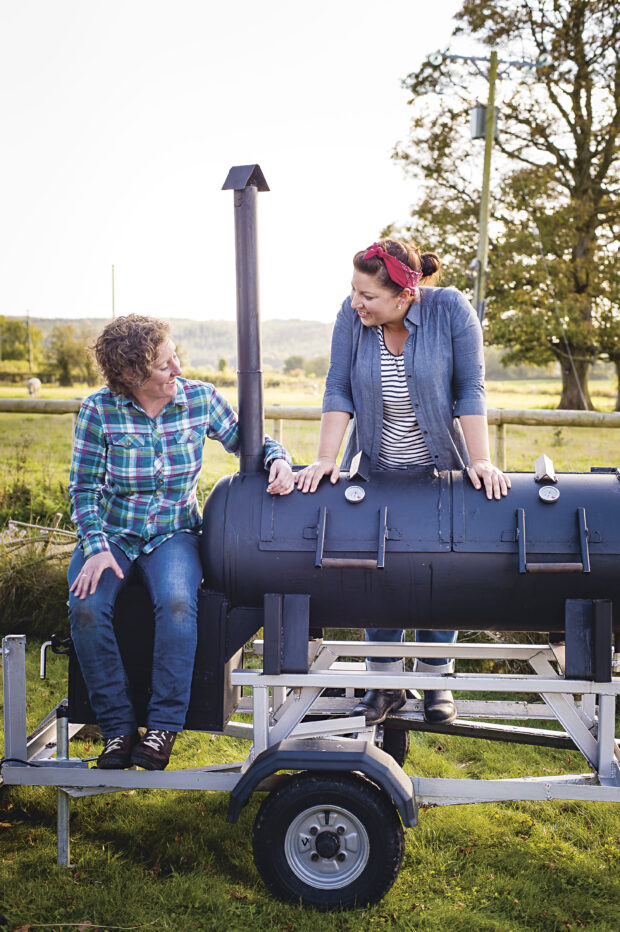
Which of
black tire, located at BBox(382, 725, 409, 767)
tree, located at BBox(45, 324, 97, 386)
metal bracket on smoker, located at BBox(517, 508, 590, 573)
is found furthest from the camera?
tree, located at BBox(45, 324, 97, 386)

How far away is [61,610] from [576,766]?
347cm

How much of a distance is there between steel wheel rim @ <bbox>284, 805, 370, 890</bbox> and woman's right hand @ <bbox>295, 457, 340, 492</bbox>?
3.56 feet

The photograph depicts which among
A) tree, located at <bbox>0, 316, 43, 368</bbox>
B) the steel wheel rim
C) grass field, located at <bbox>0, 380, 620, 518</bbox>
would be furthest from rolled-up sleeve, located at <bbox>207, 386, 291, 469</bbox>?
tree, located at <bbox>0, 316, 43, 368</bbox>

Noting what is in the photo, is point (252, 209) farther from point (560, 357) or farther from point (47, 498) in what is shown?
point (560, 357)

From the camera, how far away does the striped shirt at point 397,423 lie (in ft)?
10.1

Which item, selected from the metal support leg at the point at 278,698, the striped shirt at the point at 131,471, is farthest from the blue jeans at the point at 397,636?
the striped shirt at the point at 131,471

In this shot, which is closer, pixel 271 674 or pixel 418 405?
pixel 271 674

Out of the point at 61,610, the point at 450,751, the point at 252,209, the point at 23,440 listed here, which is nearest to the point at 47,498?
the point at 23,440

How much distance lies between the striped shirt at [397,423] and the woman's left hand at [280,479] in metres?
0.44

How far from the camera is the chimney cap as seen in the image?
2902 mm

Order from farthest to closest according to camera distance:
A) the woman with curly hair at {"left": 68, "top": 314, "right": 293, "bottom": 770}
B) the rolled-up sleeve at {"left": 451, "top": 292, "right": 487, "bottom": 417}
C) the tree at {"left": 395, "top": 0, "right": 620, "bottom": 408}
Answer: the tree at {"left": 395, "top": 0, "right": 620, "bottom": 408} < the rolled-up sleeve at {"left": 451, "top": 292, "right": 487, "bottom": 417} < the woman with curly hair at {"left": 68, "top": 314, "right": 293, "bottom": 770}

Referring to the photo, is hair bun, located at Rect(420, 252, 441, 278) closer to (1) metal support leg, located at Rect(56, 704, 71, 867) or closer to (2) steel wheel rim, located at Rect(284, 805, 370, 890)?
(2) steel wheel rim, located at Rect(284, 805, 370, 890)

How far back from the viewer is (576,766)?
4.00 m

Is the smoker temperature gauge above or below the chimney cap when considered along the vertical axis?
below
